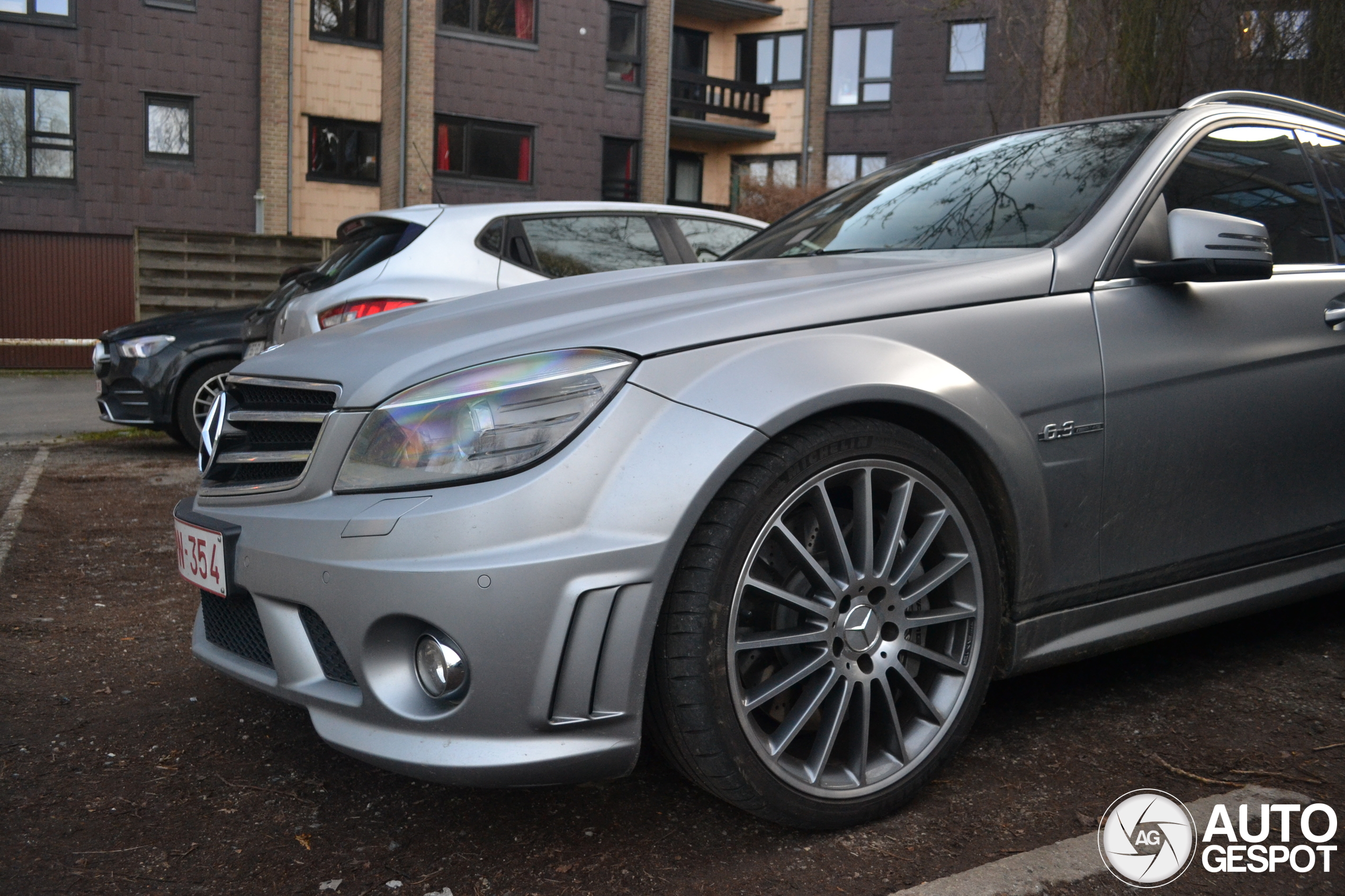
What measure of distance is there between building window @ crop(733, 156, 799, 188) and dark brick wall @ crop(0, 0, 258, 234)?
11.8 m

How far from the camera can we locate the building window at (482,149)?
21688 millimetres

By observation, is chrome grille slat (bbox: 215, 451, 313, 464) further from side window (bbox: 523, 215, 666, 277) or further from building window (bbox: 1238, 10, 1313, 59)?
building window (bbox: 1238, 10, 1313, 59)

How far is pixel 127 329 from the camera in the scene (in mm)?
8148

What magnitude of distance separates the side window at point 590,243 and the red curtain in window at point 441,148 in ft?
53.5

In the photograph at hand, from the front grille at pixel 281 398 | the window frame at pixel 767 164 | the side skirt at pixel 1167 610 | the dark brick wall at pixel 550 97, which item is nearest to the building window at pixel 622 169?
the dark brick wall at pixel 550 97

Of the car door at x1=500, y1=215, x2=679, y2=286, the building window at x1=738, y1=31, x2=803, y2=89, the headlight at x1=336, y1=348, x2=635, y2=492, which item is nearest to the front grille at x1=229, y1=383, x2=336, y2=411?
the headlight at x1=336, y1=348, x2=635, y2=492

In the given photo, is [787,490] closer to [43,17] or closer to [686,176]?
[43,17]

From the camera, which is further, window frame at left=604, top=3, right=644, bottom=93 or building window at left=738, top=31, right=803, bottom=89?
building window at left=738, top=31, right=803, bottom=89

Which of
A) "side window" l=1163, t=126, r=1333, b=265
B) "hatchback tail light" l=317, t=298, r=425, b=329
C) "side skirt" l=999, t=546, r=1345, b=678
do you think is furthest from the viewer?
"hatchback tail light" l=317, t=298, r=425, b=329

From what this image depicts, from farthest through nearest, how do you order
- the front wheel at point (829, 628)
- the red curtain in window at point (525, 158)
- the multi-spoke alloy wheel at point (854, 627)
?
the red curtain in window at point (525, 158), the multi-spoke alloy wheel at point (854, 627), the front wheel at point (829, 628)

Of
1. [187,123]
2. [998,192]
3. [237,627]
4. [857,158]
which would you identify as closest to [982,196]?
[998,192]

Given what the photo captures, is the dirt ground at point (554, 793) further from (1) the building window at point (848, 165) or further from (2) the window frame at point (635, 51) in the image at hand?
(1) the building window at point (848, 165)

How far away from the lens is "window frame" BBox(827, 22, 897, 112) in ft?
89.1

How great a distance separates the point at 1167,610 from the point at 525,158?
2107cm
